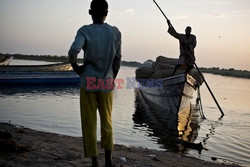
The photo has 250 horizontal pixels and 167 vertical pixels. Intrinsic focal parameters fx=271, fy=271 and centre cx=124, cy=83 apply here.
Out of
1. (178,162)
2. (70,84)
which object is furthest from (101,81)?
(70,84)

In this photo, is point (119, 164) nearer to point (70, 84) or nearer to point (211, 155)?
point (211, 155)

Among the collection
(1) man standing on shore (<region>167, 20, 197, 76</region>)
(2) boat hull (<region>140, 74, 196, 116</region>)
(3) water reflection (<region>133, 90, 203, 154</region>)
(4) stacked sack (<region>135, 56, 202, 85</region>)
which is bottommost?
(3) water reflection (<region>133, 90, 203, 154</region>)

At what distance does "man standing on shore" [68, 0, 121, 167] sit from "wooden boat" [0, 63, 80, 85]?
21499 mm

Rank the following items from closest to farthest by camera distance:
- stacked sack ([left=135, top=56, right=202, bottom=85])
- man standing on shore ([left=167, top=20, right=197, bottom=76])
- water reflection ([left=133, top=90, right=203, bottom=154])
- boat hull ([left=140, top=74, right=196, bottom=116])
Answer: water reflection ([left=133, top=90, right=203, bottom=154]) < man standing on shore ([left=167, top=20, right=197, bottom=76]) < boat hull ([left=140, top=74, right=196, bottom=116]) < stacked sack ([left=135, top=56, right=202, bottom=85])

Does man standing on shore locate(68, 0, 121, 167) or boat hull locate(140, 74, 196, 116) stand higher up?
man standing on shore locate(68, 0, 121, 167)

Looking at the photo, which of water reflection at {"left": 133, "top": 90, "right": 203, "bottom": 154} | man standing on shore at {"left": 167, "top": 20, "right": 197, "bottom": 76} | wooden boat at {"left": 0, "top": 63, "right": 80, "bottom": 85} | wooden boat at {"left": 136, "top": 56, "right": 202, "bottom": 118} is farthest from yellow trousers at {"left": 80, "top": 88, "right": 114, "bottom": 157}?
wooden boat at {"left": 0, "top": 63, "right": 80, "bottom": 85}

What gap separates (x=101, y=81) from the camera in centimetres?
Answer: 329

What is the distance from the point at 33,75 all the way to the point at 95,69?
873 inches

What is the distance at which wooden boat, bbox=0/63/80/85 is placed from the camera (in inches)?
896

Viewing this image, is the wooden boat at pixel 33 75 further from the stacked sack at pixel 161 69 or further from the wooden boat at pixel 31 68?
the stacked sack at pixel 161 69

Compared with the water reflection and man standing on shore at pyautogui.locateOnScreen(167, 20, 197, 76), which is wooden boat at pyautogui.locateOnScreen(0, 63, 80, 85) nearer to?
the water reflection

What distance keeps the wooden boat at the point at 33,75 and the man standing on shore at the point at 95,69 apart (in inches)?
846

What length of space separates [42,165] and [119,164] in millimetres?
1131

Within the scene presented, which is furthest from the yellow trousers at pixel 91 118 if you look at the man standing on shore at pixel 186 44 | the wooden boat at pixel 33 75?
the wooden boat at pixel 33 75
